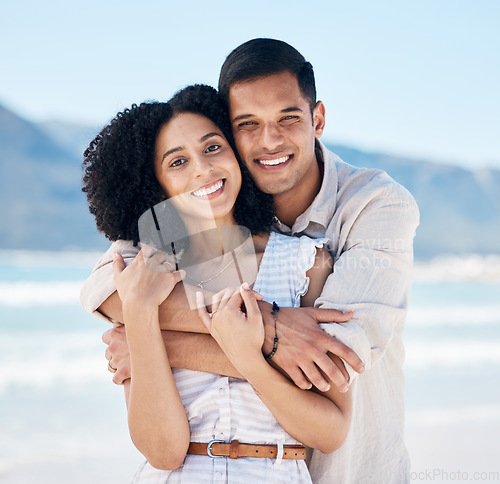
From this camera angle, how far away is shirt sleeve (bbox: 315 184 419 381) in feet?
6.31

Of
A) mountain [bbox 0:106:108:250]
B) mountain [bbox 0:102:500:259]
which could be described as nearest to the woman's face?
mountain [bbox 0:102:500:259]

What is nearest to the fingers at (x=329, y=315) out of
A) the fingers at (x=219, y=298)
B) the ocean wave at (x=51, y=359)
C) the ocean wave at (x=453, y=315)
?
the fingers at (x=219, y=298)

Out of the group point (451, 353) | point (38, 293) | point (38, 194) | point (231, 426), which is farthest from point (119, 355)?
point (38, 194)

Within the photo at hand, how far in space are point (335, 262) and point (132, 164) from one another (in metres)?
0.87

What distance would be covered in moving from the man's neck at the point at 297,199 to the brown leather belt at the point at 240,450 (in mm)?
1061

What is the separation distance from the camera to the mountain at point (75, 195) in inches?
1096

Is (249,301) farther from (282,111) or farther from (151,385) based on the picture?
(282,111)

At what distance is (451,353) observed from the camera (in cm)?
779

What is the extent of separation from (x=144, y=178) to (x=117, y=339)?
2.18 feet

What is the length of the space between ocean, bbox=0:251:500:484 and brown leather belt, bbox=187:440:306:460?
7.94 feet

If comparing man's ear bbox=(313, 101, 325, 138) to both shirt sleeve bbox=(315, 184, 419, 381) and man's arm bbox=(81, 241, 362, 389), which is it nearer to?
shirt sleeve bbox=(315, 184, 419, 381)

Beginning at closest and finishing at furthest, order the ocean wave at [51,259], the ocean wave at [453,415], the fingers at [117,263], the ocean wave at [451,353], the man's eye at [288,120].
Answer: the fingers at [117,263] < the man's eye at [288,120] < the ocean wave at [453,415] < the ocean wave at [451,353] < the ocean wave at [51,259]

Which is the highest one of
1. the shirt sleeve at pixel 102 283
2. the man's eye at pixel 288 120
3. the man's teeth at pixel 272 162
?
the man's eye at pixel 288 120

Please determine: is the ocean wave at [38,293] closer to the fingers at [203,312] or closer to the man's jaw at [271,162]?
the man's jaw at [271,162]
